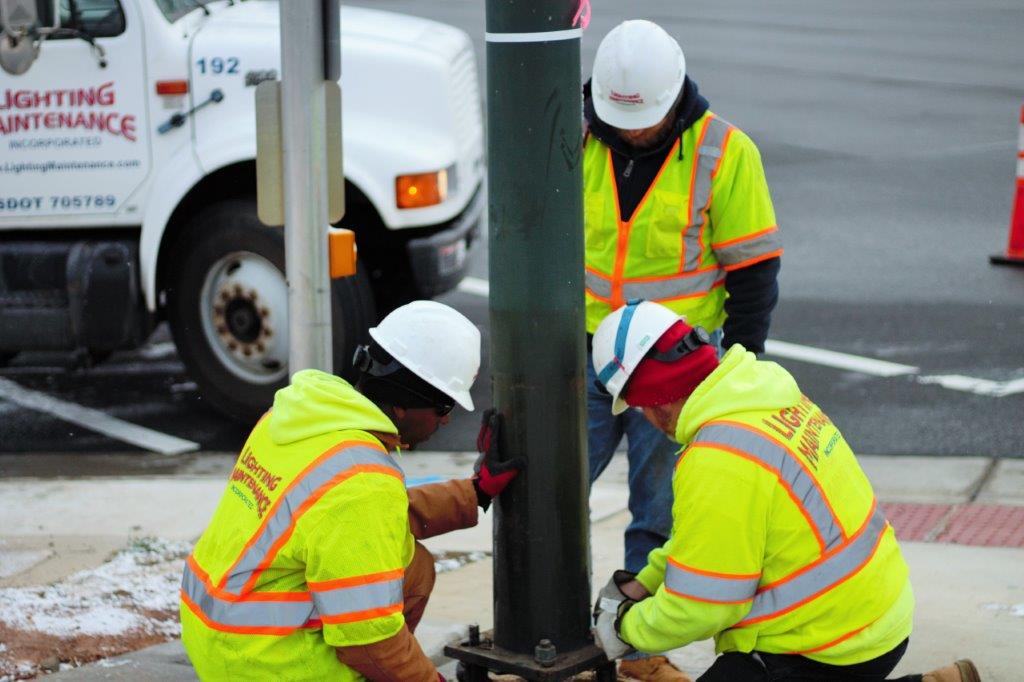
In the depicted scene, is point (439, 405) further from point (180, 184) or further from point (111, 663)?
point (180, 184)

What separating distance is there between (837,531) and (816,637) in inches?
9.9

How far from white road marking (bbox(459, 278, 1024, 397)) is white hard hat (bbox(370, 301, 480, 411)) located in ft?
15.5

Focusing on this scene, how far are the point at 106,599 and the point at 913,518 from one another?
3007mm

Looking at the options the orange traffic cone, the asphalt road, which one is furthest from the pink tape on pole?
the orange traffic cone

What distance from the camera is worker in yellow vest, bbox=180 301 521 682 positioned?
3.54 metres

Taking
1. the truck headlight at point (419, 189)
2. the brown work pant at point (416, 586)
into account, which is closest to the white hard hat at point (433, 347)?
the brown work pant at point (416, 586)

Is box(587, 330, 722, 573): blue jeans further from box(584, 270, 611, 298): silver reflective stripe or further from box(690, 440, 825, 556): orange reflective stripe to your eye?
box(690, 440, 825, 556): orange reflective stripe

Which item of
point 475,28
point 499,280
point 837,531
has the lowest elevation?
point 475,28

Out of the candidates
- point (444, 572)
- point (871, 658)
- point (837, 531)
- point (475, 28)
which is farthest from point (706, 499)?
point (475, 28)

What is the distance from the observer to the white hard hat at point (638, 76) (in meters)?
4.56

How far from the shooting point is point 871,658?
3.74m

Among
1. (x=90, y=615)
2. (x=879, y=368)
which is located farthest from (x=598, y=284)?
(x=879, y=368)

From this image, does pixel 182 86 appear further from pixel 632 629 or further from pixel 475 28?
pixel 475 28

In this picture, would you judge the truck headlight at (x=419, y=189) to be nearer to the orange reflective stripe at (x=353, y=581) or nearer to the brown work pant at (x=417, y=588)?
the brown work pant at (x=417, y=588)
